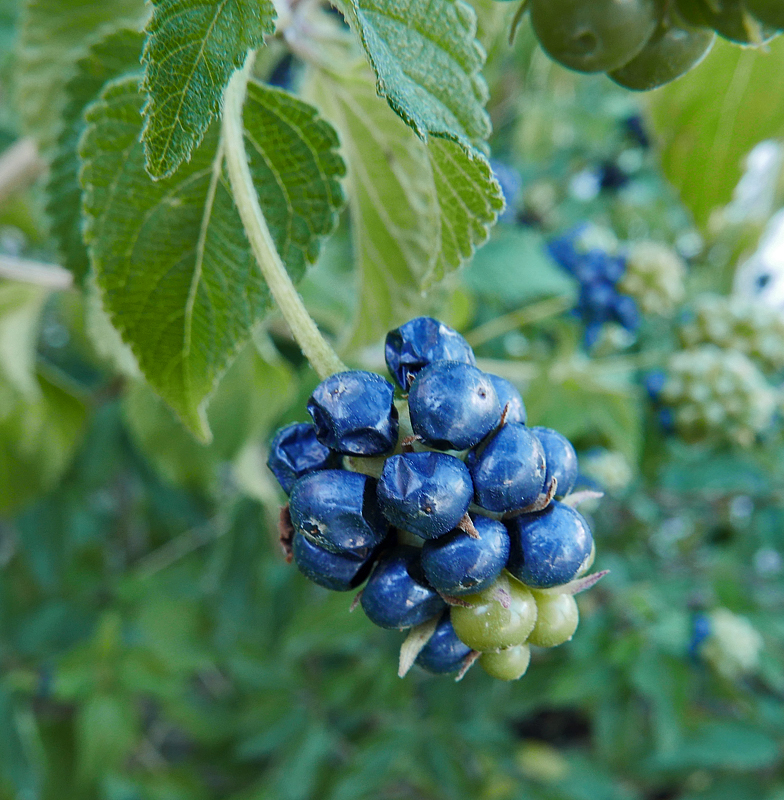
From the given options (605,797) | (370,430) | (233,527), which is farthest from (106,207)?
(605,797)

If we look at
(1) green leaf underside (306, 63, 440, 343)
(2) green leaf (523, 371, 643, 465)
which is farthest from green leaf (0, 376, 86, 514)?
(2) green leaf (523, 371, 643, 465)

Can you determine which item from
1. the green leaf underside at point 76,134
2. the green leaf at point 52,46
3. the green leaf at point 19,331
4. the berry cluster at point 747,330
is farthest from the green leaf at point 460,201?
the berry cluster at point 747,330

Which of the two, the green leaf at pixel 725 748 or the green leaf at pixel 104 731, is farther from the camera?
the green leaf at pixel 725 748

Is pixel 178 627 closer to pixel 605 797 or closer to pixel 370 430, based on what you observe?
pixel 605 797

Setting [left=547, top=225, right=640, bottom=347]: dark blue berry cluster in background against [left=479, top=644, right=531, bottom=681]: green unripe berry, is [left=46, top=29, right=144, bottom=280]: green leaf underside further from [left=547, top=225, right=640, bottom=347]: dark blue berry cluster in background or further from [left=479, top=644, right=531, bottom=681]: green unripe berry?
[left=547, top=225, right=640, bottom=347]: dark blue berry cluster in background

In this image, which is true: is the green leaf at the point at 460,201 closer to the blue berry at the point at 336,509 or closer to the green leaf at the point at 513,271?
the blue berry at the point at 336,509

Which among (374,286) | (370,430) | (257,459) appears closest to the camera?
(370,430)

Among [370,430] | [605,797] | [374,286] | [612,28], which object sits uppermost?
[612,28]
